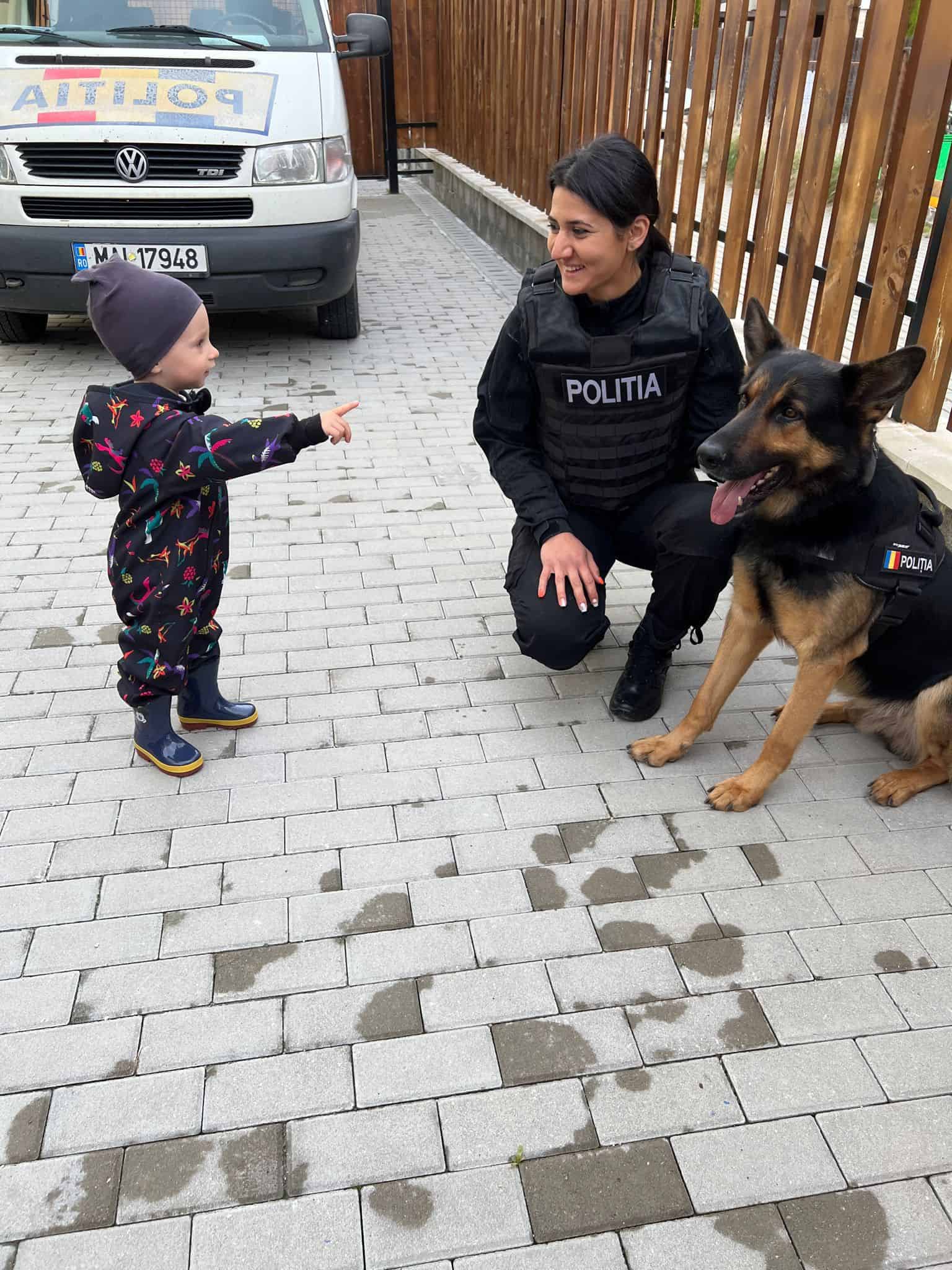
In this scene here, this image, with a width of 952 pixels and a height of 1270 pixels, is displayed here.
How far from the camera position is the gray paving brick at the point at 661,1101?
1.83 meters

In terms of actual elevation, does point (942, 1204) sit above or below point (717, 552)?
below

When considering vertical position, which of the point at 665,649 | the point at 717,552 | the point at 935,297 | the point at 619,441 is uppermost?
the point at 935,297

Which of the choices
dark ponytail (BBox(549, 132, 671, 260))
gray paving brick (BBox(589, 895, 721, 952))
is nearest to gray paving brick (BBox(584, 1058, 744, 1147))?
gray paving brick (BBox(589, 895, 721, 952))

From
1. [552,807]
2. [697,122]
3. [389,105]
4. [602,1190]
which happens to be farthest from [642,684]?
[389,105]

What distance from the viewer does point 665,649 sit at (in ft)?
10.1

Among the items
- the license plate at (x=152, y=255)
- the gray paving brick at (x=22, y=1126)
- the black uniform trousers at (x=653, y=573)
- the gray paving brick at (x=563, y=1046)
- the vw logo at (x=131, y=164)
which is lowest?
the gray paving brick at (x=563, y=1046)

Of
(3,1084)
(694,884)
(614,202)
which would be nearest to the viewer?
(3,1084)

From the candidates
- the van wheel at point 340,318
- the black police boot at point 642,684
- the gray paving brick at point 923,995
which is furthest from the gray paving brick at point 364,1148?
the van wheel at point 340,318

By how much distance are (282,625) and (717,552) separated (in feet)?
5.48

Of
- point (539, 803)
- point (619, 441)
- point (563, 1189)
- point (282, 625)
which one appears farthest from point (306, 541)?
point (563, 1189)

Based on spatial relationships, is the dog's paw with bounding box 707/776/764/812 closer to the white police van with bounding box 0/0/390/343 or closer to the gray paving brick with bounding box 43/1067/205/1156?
the gray paving brick with bounding box 43/1067/205/1156

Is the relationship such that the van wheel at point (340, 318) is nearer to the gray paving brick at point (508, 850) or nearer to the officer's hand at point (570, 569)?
the officer's hand at point (570, 569)

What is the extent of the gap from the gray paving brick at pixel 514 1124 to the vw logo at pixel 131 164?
18.0 ft

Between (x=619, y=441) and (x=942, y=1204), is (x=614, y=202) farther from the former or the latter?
(x=942, y=1204)
